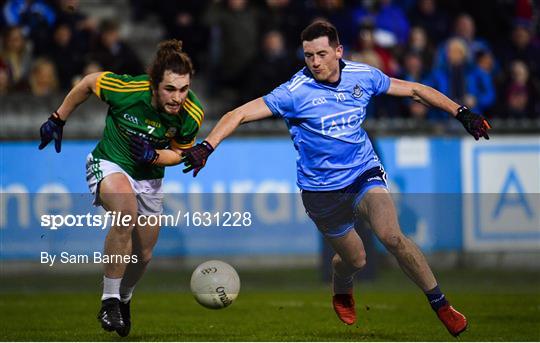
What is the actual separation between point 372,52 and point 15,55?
4974 mm

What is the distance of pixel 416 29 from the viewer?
18.9 metres

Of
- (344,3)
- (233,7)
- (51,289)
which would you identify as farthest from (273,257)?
(344,3)

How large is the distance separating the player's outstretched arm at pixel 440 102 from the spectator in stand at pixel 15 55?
8337mm

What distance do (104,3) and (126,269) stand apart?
34.2ft

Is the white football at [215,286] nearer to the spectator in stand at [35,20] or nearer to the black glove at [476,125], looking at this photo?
the black glove at [476,125]

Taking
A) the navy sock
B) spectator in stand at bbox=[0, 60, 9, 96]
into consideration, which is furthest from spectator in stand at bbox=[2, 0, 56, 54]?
the navy sock

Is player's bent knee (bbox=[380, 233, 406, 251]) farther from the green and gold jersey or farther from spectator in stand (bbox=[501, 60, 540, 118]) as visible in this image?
spectator in stand (bbox=[501, 60, 540, 118])

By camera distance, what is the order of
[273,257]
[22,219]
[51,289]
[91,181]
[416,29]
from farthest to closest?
[416,29], [273,257], [51,289], [22,219], [91,181]

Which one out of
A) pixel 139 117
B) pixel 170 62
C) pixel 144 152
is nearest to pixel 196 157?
pixel 144 152

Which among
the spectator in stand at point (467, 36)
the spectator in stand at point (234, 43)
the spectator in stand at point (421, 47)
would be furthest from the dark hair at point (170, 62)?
the spectator in stand at point (467, 36)

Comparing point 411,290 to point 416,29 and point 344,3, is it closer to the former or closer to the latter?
point 416,29

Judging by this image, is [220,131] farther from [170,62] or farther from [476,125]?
[476,125]

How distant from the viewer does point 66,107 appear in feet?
33.8

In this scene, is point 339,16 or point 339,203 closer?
point 339,203
